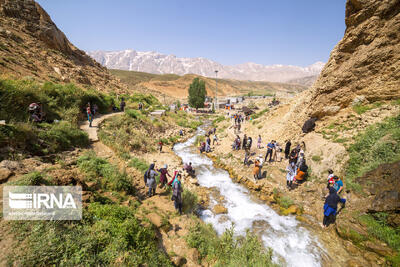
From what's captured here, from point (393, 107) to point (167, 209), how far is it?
13.4m

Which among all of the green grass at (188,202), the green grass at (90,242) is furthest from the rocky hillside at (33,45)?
the green grass at (188,202)

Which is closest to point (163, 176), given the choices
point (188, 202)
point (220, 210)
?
point (188, 202)

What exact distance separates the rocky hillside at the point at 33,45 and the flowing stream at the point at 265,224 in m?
19.7

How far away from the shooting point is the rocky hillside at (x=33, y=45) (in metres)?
16.5

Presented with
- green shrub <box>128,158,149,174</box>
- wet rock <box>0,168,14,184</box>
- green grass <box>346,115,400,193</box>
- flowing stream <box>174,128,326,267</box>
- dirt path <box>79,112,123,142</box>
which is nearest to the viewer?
wet rock <box>0,168,14,184</box>

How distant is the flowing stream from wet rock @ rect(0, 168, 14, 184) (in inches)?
281

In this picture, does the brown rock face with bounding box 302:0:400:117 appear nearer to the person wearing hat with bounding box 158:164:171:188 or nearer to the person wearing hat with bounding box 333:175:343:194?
the person wearing hat with bounding box 333:175:343:194

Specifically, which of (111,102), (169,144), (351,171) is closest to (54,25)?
(111,102)

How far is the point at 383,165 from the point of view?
7.23 m

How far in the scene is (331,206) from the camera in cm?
687

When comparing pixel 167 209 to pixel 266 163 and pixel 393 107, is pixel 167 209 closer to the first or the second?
pixel 266 163

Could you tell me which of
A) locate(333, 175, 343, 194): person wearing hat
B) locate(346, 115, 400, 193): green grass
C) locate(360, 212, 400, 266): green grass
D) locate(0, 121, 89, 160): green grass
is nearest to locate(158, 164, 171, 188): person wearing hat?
locate(0, 121, 89, 160): green grass

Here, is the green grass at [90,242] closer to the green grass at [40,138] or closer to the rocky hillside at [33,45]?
the green grass at [40,138]

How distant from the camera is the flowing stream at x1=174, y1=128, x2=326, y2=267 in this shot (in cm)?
622
